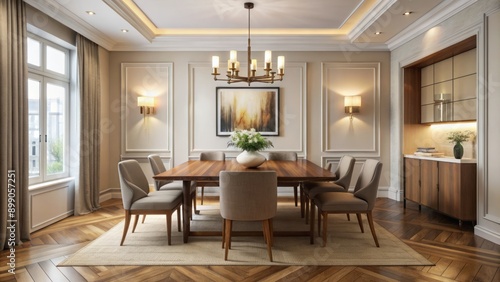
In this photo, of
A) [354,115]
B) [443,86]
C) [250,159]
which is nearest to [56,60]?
[250,159]

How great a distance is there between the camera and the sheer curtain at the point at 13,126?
312cm

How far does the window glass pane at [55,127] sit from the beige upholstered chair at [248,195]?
2.88m

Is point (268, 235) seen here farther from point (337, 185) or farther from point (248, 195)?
point (337, 185)

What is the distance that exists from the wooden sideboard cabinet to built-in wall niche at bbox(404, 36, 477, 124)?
0.75 m

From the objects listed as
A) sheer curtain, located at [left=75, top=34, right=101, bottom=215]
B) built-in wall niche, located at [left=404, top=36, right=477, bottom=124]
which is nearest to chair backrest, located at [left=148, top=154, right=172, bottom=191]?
sheer curtain, located at [left=75, top=34, right=101, bottom=215]

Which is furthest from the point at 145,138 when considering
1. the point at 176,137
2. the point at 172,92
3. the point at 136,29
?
the point at 136,29

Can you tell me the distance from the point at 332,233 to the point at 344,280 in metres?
1.17

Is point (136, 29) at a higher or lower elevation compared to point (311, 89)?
higher

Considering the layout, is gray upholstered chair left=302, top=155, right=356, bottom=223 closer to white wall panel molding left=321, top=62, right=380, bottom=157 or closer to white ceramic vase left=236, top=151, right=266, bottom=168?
white ceramic vase left=236, top=151, right=266, bottom=168

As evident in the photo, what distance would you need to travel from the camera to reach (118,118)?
561cm

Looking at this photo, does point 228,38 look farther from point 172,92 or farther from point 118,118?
point 118,118

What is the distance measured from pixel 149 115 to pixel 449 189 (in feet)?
15.4

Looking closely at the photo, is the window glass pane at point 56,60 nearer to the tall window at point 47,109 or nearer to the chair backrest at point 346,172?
the tall window at point 47,109

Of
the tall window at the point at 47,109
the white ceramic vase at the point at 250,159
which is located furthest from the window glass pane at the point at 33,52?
the white ceramic vase at the point at 250,159
